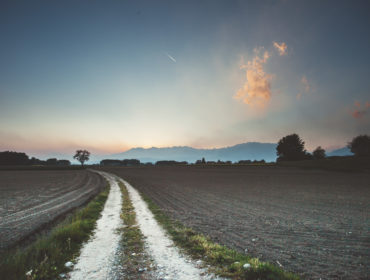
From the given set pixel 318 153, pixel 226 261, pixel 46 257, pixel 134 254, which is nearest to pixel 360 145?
pixel 318 153

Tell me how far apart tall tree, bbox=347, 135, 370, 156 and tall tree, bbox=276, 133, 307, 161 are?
2788 cm

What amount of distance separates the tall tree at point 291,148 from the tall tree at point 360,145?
91.5 feet

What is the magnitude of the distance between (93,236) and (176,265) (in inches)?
212

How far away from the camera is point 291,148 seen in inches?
5133

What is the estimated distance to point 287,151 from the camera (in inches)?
5197

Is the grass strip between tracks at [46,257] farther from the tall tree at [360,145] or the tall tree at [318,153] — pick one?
the tall tree at [318,153]

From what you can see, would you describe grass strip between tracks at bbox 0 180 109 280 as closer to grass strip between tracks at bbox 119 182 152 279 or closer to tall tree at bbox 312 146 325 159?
grass strip between tracks at bbox 119 182 152 279

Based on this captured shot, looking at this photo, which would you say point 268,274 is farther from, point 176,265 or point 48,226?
point 48,226

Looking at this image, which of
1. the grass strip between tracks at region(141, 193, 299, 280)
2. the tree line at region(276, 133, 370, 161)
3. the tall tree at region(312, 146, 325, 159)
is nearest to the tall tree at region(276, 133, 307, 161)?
the tree line at region(276, 133, 370, 161)

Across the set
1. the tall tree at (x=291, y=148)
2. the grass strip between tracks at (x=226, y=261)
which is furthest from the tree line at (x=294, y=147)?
the grass strip between tracks at (x=226, y=261)

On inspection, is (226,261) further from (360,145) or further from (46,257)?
(360,145)

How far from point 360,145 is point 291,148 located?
39.3m

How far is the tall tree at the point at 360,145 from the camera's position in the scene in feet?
357

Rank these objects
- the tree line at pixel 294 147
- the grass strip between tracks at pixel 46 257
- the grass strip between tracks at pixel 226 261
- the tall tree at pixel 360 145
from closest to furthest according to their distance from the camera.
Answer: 1. the grass strip between tracks at pixel 226 261
2. the grass strip between tracks at pixel 46 257
3. the tall tree at pixel 360 145
4. the tree line at pixel 294 147
